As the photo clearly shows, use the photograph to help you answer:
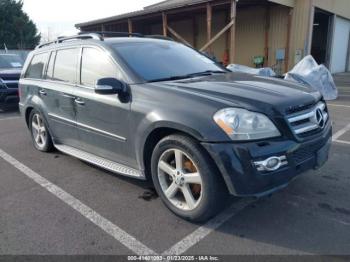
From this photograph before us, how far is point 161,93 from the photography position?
9.78ft

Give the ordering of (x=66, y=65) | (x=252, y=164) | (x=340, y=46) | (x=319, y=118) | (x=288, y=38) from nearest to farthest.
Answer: (x=252, y=164) → (x=319, y=118) → (x=66, y=65) → (x=288, y=38) → (x=340, y=46)

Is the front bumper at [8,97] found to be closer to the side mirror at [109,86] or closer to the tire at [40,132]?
the tire at [40,132]

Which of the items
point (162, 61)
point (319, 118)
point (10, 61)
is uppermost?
point (162, 61)

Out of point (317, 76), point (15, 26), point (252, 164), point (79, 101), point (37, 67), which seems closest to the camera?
point (252, 164)

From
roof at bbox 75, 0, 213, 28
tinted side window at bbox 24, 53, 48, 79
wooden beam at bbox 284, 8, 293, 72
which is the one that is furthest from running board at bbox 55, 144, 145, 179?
wooden beam at bbox 284, 8, 293, 72

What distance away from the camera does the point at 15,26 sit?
118 ft

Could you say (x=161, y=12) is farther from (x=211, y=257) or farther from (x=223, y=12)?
(x=211, y=257)

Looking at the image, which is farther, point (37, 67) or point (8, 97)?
point (8, 97)

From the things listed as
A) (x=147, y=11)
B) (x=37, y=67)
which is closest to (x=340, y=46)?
(x=147, y=11)

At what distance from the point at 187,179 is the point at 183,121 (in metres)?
0.55

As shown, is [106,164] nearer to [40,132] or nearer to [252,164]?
[252,164]

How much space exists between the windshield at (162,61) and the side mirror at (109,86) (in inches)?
11.3

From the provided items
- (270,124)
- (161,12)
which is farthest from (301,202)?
(161,12)

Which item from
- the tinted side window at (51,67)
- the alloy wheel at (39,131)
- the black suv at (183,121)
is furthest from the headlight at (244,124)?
the alloy wheel at (39,131)
